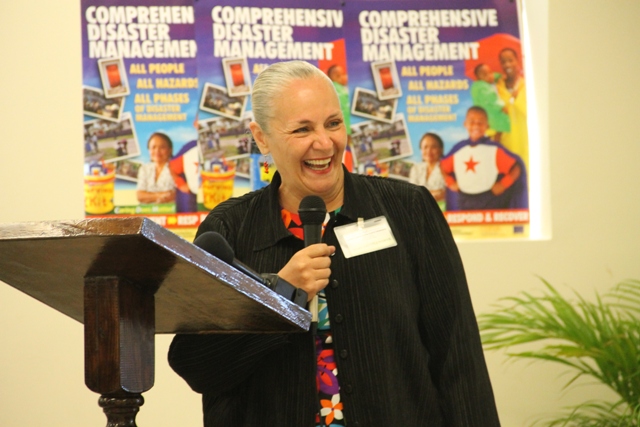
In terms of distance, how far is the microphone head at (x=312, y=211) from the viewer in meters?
1.64

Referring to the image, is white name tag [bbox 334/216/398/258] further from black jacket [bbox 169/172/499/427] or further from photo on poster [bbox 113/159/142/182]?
photo on poster [bbox 113/159/142/182]

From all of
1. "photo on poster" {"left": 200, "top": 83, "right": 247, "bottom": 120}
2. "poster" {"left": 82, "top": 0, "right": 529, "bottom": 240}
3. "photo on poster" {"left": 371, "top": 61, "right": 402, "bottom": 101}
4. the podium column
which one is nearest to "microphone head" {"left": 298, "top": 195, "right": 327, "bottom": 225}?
the podium column

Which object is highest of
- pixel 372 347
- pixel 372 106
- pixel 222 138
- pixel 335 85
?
pixel 335 85

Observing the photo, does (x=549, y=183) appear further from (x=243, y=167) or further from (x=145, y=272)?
(x=145, y=272)

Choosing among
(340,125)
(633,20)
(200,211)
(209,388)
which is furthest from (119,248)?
(633,20)

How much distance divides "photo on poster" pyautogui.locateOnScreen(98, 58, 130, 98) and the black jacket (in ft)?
7.19

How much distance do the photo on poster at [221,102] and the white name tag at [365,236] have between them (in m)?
2.19

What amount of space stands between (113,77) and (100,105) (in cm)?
15

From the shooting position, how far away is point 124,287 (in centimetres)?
97

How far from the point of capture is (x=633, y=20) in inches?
161

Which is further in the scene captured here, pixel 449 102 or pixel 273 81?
pixel 449 102

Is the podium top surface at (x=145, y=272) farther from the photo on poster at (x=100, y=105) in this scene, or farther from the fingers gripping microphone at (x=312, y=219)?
the photo on poster at (x=100, y=105)

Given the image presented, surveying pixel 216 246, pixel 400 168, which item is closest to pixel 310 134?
pixel 216 246

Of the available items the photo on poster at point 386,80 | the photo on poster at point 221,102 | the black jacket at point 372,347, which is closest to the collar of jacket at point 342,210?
the black jacket at point 372,347
